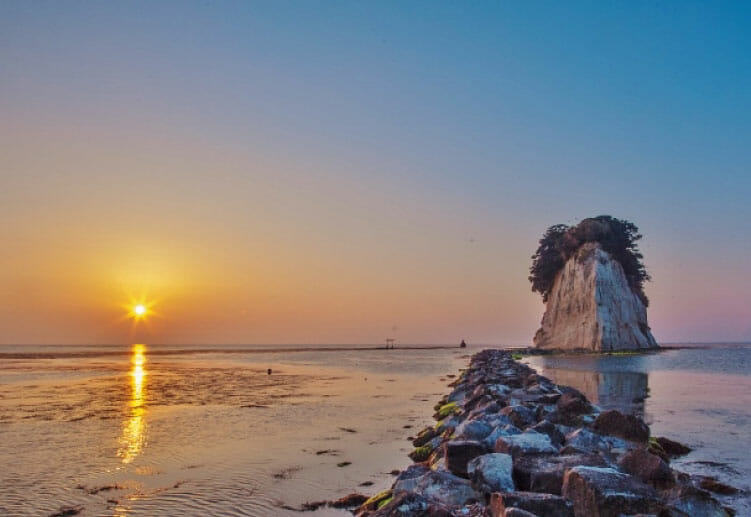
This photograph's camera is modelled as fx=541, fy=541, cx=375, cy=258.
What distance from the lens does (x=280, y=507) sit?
8.14 meters

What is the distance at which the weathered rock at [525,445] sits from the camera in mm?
8367

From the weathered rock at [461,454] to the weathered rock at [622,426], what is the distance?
4.15 metres

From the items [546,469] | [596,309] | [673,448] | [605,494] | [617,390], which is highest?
[596,309]

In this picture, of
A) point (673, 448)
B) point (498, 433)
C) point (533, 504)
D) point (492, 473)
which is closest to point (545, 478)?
point (492, 473)

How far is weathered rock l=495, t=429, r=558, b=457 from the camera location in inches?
329

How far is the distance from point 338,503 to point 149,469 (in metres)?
4.41

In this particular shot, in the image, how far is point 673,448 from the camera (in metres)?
10.9

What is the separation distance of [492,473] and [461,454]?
1.19m

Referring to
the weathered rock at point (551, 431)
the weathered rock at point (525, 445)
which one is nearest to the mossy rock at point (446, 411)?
the weathered rock at point (551, 431)

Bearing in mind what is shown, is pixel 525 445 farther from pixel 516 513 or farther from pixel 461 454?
pixel 516 513

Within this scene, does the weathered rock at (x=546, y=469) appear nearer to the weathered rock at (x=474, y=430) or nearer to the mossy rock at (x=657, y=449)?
the weathered rock at (x=474, y=430)

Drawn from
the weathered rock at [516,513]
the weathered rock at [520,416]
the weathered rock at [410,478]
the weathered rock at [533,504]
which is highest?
the weathered rock at [516,513]

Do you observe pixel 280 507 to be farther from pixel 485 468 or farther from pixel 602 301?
pixel 602 301

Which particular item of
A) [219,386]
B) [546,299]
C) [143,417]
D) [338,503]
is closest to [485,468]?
[338,503]
